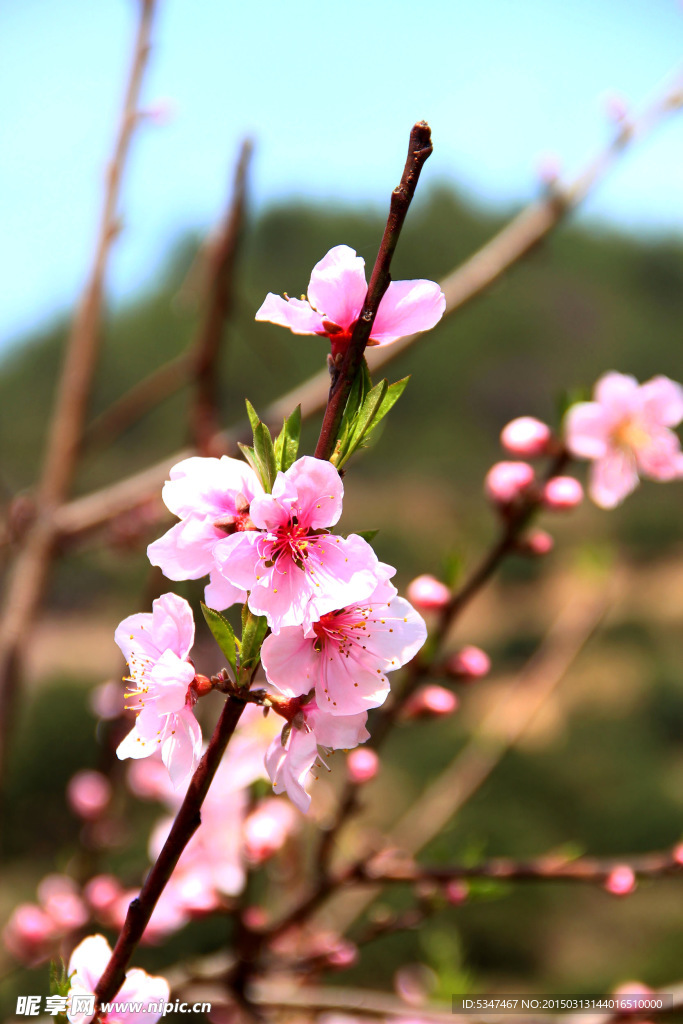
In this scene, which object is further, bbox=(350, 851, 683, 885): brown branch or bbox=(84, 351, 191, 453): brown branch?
bbox=(84, 351, 191, 453): brown branch

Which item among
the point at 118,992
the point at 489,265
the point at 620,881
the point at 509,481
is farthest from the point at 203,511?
the point at 489,265

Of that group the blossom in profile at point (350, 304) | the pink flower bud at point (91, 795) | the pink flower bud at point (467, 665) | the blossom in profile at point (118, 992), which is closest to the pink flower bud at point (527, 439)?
the pink flower bud at point (467, 665)

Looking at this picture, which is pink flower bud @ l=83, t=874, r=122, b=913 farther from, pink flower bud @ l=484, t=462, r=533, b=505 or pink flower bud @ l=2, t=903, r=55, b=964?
pink flower bud @ l=484, t=462, r=533, b=505

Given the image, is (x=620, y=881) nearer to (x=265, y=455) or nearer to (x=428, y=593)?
(x=428, y=593)

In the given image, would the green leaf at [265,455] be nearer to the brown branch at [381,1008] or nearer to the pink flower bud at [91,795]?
the brown branch at [381,1008]

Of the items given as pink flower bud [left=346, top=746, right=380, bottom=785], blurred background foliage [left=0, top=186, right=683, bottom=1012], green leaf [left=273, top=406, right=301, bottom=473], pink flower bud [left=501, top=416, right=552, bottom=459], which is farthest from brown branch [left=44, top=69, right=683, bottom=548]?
green leaf [left=273, top=406, right=301, bottom=473]
